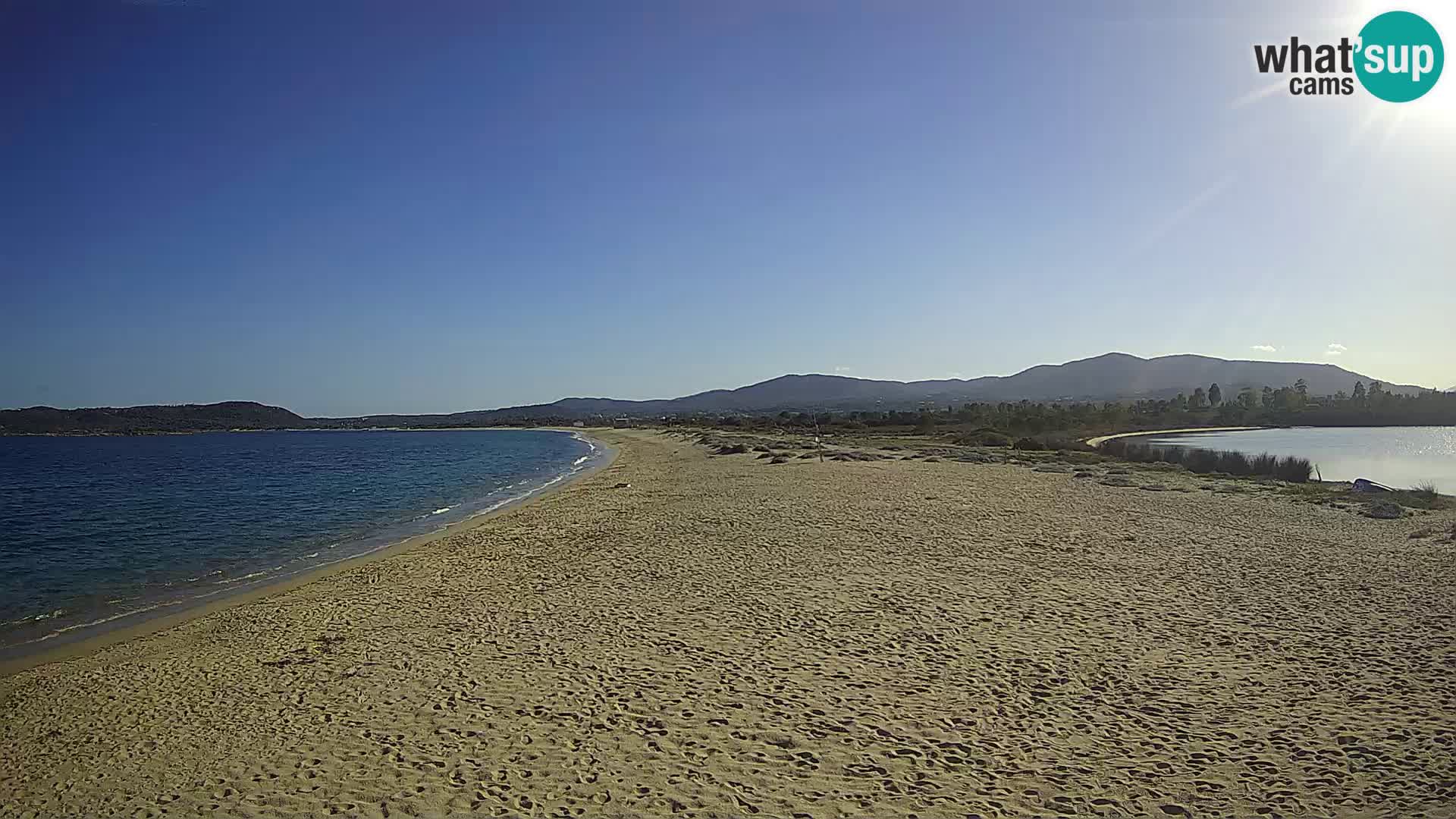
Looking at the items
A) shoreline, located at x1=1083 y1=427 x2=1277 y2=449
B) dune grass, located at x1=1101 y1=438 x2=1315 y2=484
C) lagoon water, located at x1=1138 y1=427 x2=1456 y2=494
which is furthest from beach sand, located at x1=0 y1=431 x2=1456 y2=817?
shoreline, located at x1=1083 y1=427 x2=1277 y2=449

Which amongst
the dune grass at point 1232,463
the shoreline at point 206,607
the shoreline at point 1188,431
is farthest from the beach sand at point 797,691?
the shoreline at point 1188,431

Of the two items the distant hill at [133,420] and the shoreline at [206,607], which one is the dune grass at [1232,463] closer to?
the shoreline at [206,607]

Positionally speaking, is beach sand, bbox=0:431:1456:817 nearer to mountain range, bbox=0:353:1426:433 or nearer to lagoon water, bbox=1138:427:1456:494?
lagoon water, bbox=1138:427:1456:494

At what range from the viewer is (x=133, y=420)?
Result: 504ft

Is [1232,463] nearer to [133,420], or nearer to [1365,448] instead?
[1365,448]

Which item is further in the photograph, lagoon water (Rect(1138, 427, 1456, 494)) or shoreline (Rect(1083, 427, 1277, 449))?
shoreline (Rect(1083, 427, 1277, 449))

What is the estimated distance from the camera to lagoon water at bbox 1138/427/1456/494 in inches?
1286

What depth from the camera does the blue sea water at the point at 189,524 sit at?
13102 millimetres

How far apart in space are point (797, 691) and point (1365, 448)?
191 ft

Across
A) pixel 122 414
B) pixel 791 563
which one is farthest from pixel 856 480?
pixel 122 414

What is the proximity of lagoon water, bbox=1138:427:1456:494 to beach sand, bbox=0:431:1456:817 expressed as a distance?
2378 centimetres

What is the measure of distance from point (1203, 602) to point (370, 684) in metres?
9.80

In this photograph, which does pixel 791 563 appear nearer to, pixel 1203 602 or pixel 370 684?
pixel 1203 602

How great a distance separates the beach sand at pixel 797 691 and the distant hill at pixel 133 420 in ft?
583
